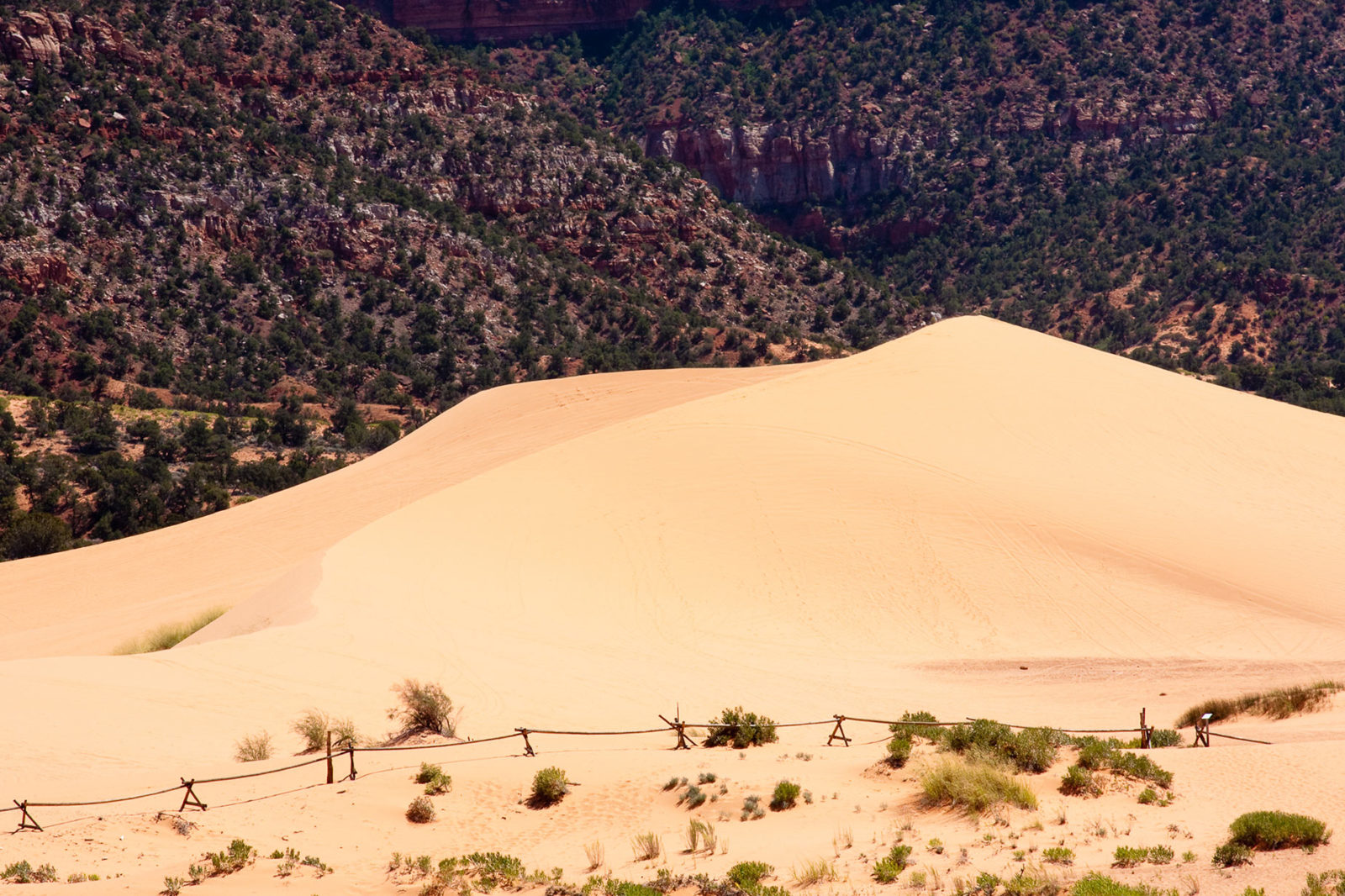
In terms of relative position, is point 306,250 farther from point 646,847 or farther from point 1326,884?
point 1326,884

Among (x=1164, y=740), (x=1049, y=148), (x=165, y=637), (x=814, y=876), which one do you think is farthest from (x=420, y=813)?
(x=1049, y=148)

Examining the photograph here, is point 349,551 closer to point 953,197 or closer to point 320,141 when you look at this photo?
point 320,141

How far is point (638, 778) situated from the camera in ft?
39.1

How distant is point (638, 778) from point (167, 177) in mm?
52595

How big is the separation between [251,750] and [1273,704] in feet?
38.3

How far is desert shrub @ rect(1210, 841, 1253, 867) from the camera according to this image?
28.2 feet

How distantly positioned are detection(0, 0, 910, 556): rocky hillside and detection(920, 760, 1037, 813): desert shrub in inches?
1261

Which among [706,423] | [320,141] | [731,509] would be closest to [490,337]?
[320,141]

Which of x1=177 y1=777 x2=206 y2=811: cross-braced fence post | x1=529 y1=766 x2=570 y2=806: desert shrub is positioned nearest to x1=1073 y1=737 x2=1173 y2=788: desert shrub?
x1=529 y1=766 x2=570 y2=806: desert shrub

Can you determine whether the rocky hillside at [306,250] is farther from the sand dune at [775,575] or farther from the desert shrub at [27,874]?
the desert shrub at [27,874]

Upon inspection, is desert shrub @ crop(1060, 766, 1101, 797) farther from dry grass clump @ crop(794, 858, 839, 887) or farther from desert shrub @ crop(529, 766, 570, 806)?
desert shrub @ crop(529, 766, 570, 806)

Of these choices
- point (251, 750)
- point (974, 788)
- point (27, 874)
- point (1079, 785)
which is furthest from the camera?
point (251, 750)

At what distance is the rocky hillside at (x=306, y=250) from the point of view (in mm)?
48469

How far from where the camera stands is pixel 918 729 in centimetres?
1309
